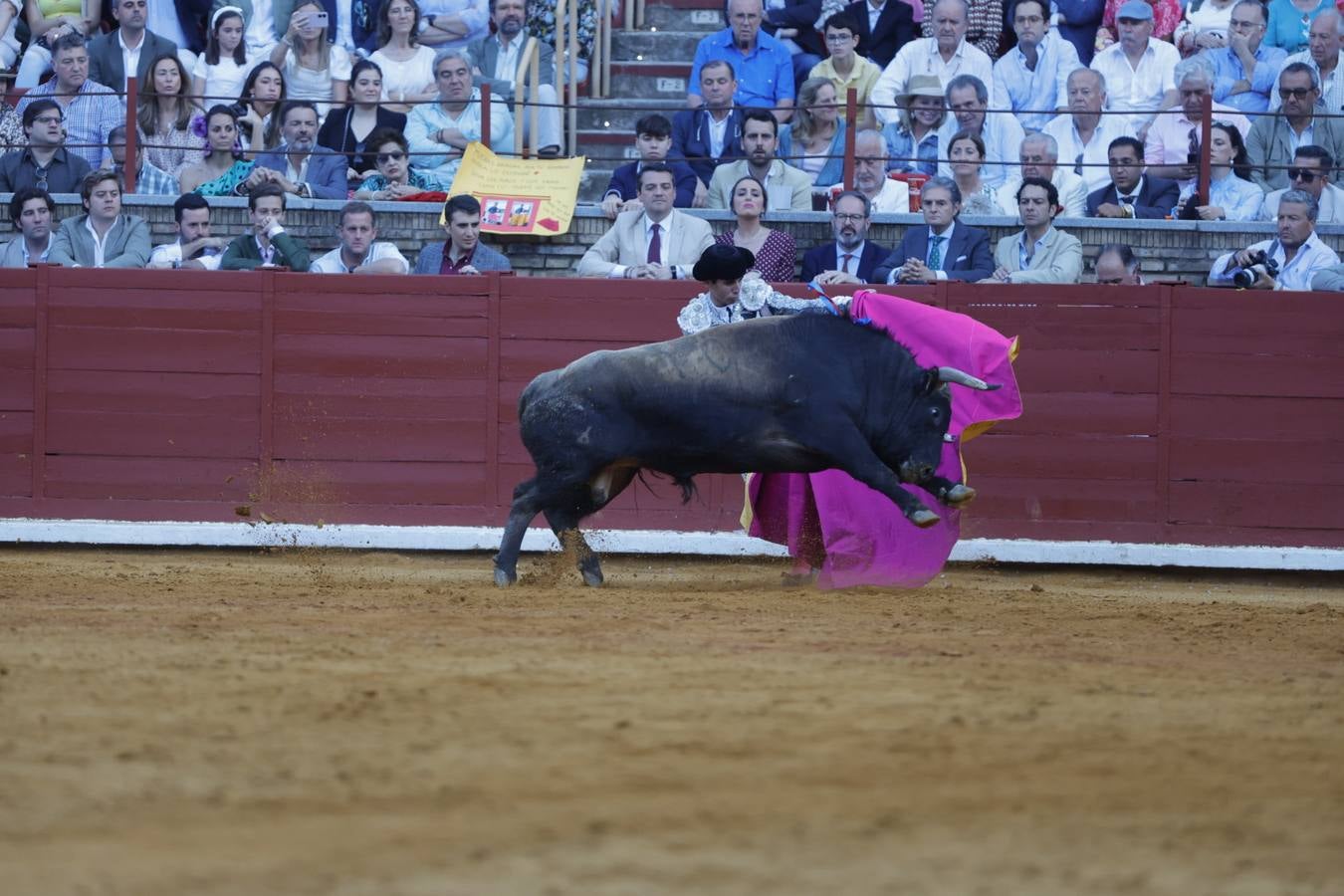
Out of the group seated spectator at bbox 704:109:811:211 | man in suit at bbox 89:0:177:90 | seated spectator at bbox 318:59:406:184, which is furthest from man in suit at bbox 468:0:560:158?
man in suit at bbox 89:0:177:90

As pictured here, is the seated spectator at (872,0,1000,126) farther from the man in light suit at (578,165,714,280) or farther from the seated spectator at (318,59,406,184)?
the seated spectator at (318,59,406,184)

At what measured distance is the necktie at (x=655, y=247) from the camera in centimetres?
1012

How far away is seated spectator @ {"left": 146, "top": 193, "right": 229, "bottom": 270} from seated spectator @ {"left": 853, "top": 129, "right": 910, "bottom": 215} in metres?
3.66

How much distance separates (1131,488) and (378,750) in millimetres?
6622

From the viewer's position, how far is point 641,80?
12609 millimetres

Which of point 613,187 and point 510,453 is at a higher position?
point 613,187

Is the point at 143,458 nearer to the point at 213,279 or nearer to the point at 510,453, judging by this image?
the point at 213,279

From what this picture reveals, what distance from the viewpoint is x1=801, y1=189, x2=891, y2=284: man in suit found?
9.89 metres

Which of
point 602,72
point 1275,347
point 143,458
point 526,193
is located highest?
point 602,72

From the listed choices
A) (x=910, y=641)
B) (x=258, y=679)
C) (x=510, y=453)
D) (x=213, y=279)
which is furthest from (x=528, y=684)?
(x=213, y=279)

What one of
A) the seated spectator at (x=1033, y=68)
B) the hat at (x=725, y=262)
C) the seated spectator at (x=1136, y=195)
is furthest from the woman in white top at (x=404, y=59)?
the hat at (x=725, y=262)

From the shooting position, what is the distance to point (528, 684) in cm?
475

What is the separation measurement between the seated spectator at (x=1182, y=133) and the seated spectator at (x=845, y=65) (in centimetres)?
172

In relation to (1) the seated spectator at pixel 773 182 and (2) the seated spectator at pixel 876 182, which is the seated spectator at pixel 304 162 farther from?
(2) the seated spectator at pixel 876 182
